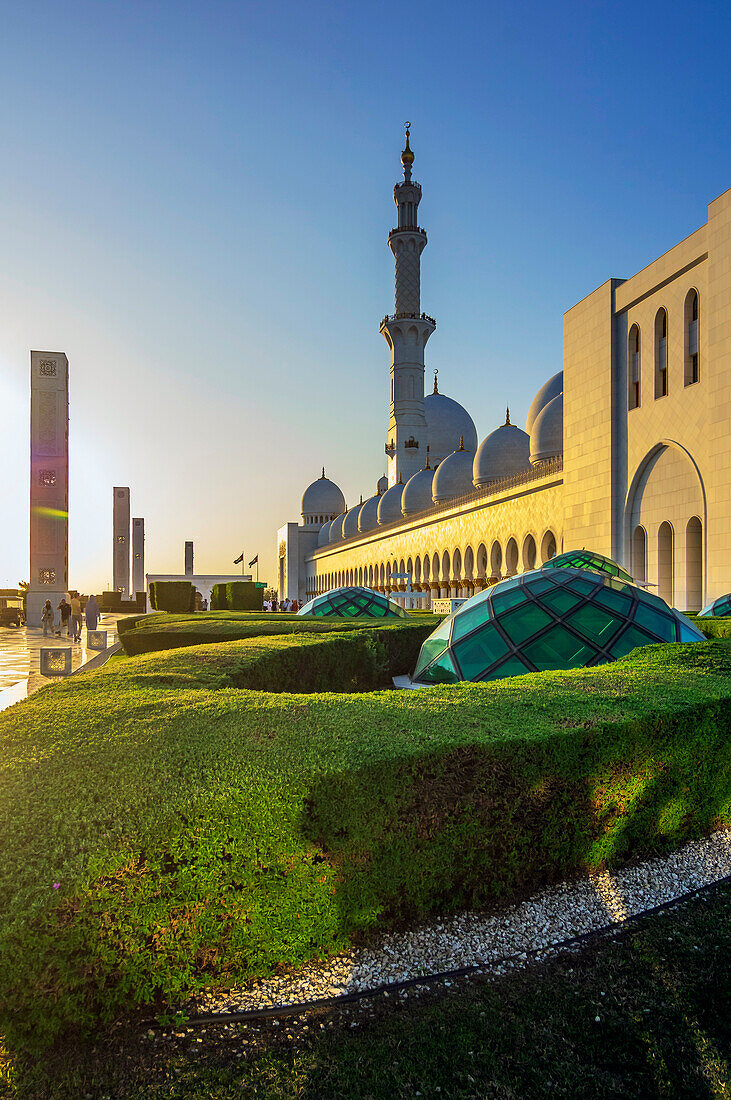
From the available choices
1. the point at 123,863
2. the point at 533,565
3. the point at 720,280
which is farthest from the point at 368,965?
the point at 533,565

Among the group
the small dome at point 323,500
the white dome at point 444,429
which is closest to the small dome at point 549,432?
the white dome at point 444,429

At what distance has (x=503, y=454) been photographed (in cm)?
3581

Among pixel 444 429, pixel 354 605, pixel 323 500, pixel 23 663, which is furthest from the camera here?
pixel 323 500

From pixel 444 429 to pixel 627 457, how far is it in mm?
31231

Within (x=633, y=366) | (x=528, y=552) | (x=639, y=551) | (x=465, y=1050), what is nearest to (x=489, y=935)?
(x=465, y=1050)

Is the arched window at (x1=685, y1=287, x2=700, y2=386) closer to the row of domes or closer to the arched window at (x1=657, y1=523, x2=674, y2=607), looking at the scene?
the arched window at (x1=657, y1=523, x2=674, y2=607)

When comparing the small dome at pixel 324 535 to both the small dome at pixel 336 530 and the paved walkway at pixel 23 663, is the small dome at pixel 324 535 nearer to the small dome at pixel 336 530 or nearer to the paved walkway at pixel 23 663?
the small dome at pixel 336 530

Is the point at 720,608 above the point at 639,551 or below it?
below

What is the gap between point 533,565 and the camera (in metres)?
30.6

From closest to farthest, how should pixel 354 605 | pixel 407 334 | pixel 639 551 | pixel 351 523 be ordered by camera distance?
pixel 354 605, pixel 639 551, pixel 407 334, pixel 351 523

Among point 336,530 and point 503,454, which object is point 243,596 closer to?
point 503,454

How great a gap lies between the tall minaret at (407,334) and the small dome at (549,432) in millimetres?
20731

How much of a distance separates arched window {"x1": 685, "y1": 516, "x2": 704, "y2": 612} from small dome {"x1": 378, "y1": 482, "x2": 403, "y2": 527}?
3314 centimetres

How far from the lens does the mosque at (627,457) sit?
62.3ft
